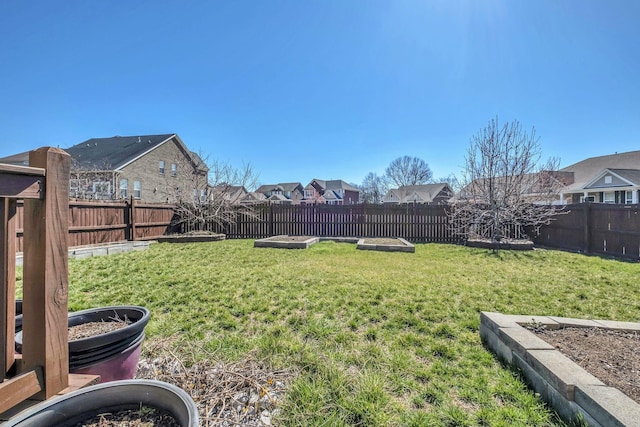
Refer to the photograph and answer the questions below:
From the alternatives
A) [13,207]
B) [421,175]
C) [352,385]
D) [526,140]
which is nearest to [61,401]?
[13,207]

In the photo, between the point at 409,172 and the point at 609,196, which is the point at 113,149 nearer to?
the point at 609,196

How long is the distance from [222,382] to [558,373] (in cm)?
213

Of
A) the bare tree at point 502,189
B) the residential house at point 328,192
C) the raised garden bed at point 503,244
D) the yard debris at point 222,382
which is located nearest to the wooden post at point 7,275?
the yard debris at point 222,382

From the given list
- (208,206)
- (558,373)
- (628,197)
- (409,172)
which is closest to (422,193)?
(409,172)

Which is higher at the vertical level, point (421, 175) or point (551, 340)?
point (421, 175)

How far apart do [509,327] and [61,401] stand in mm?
2978

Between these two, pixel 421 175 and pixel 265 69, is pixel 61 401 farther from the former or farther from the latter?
pixel 421 175

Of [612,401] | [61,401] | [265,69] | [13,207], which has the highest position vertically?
[265,69]

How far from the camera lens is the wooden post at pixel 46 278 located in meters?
1.17

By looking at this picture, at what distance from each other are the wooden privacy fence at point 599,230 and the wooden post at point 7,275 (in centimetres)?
1073

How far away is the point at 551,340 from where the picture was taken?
2260mm

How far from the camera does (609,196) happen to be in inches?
791

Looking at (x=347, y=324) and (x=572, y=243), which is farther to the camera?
(x=572, y=243)

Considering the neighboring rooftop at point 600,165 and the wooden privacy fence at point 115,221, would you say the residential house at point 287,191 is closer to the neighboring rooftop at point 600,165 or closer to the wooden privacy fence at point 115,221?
the neighboring rooftop at point 600,165
